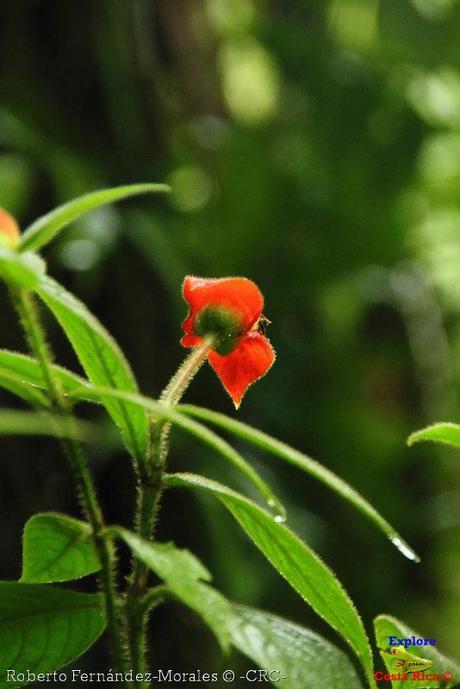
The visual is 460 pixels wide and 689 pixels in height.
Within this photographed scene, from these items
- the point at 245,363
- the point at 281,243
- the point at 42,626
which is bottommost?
the point at 42,626

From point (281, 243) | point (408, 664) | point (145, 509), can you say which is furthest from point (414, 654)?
point (281, 243)

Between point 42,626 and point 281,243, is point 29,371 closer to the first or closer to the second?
point 42,626

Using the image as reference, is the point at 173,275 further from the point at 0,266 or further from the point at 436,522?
the point at 0,266

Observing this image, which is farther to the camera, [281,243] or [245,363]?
[281,243]

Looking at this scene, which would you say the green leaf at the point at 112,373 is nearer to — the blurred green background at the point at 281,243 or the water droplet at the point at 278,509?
the water droplet at the point at 278,509

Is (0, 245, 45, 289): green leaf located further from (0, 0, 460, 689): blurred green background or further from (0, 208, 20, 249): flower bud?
(0, 0, 460, 689): blurred green background

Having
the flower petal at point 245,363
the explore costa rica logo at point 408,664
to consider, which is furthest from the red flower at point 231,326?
the explore costa rica logo at point 408,664

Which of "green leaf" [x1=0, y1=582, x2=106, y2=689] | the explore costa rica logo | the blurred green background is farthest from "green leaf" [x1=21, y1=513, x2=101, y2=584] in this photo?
the blurred green background
